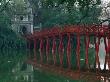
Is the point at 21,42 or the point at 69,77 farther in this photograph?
the point at 21,42

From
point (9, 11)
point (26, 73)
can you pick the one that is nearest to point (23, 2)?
point (9, 11)

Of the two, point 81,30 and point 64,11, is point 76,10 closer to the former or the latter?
point 64,11

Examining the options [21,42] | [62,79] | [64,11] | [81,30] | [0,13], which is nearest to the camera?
[62,79]

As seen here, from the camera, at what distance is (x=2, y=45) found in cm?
6788

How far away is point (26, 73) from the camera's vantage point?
38.2 meters

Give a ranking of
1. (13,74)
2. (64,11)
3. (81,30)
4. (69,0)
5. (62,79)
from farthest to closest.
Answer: (64,11) < (13,74) < (81,30) < (62,79) < (69,0)

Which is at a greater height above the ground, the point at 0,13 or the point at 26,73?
the point at 0,13

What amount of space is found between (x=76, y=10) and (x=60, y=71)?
36267 millimetres

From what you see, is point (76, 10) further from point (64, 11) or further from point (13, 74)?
point (13, 74)

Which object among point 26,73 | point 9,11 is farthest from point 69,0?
point 9,11

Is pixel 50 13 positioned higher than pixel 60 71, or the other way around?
pixel 50 13

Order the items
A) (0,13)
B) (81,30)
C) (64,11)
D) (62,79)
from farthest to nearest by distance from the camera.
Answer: (64,11) < (0,13) < (81,30) < (62,79)

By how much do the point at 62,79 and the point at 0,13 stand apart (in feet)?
114

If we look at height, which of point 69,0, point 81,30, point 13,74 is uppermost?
point 69,0
